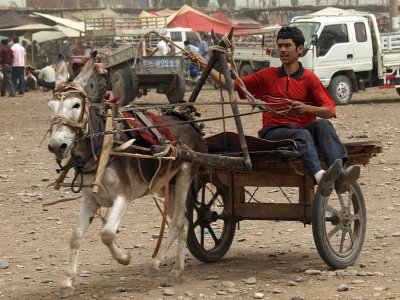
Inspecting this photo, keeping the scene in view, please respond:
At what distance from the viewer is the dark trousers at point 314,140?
873 cm

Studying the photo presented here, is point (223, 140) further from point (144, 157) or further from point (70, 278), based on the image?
point (70, 278)

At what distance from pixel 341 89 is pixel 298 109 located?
1948cm

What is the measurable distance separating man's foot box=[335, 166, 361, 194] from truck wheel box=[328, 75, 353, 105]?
750 inches

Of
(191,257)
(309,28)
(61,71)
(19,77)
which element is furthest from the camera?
(19,77)

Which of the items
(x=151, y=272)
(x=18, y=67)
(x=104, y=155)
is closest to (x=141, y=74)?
(x=18, y=67)

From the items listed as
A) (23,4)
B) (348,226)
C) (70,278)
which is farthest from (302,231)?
(23,4)

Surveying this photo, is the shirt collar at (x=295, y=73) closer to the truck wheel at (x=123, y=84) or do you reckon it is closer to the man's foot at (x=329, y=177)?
the man's foot at (x=329, y=177)

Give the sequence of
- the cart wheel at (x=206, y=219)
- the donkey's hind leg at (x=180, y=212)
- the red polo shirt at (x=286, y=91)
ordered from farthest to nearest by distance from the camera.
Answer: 1. the cart wheel at (x=206, y=219)
2. the red polo shirt at (x=286, y=91)
3. the donkey's hind leg at (x=180, y=212)

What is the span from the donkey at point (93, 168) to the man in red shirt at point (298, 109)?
79cm

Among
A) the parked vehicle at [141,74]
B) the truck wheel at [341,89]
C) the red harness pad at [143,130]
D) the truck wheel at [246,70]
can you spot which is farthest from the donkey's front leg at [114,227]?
the truck wheel at [246,70]

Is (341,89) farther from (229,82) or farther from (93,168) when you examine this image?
(93,168)

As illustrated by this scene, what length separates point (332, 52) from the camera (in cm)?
2803

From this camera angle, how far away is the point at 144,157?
8258 mm

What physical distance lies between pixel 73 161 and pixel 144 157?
1.72 feet
